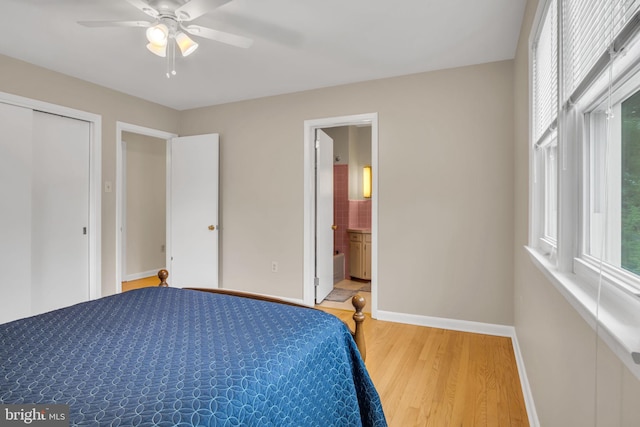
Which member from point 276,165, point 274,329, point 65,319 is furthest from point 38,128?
point 274,329

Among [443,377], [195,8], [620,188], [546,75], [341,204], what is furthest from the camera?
[341,204]

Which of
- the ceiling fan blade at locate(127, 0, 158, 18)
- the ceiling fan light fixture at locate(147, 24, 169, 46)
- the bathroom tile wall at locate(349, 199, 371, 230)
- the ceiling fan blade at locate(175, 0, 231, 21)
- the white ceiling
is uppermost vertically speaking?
the white ceiling

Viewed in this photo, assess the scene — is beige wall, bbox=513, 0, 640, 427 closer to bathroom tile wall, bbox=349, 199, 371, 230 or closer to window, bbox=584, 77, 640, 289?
window, bbox=584, 77, 640, 289

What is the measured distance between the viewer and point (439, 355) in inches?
104

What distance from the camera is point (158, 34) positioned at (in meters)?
2.00

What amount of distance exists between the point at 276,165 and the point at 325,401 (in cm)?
312

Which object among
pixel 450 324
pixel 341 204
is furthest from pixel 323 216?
pixel 450 324

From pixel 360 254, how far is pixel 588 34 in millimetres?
4362

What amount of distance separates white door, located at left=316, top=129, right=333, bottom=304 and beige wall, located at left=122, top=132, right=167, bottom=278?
3163 millimetres

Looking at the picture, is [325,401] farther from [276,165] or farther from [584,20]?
[276,165]

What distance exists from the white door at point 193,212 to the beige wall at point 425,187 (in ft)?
1.90

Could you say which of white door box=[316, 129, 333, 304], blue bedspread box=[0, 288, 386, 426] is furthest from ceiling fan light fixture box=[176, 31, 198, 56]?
white door box=[316, 129, 333, 304]

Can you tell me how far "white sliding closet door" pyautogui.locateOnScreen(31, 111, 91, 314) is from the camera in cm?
315

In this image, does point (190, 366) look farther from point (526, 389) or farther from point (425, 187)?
point (425, 187)
